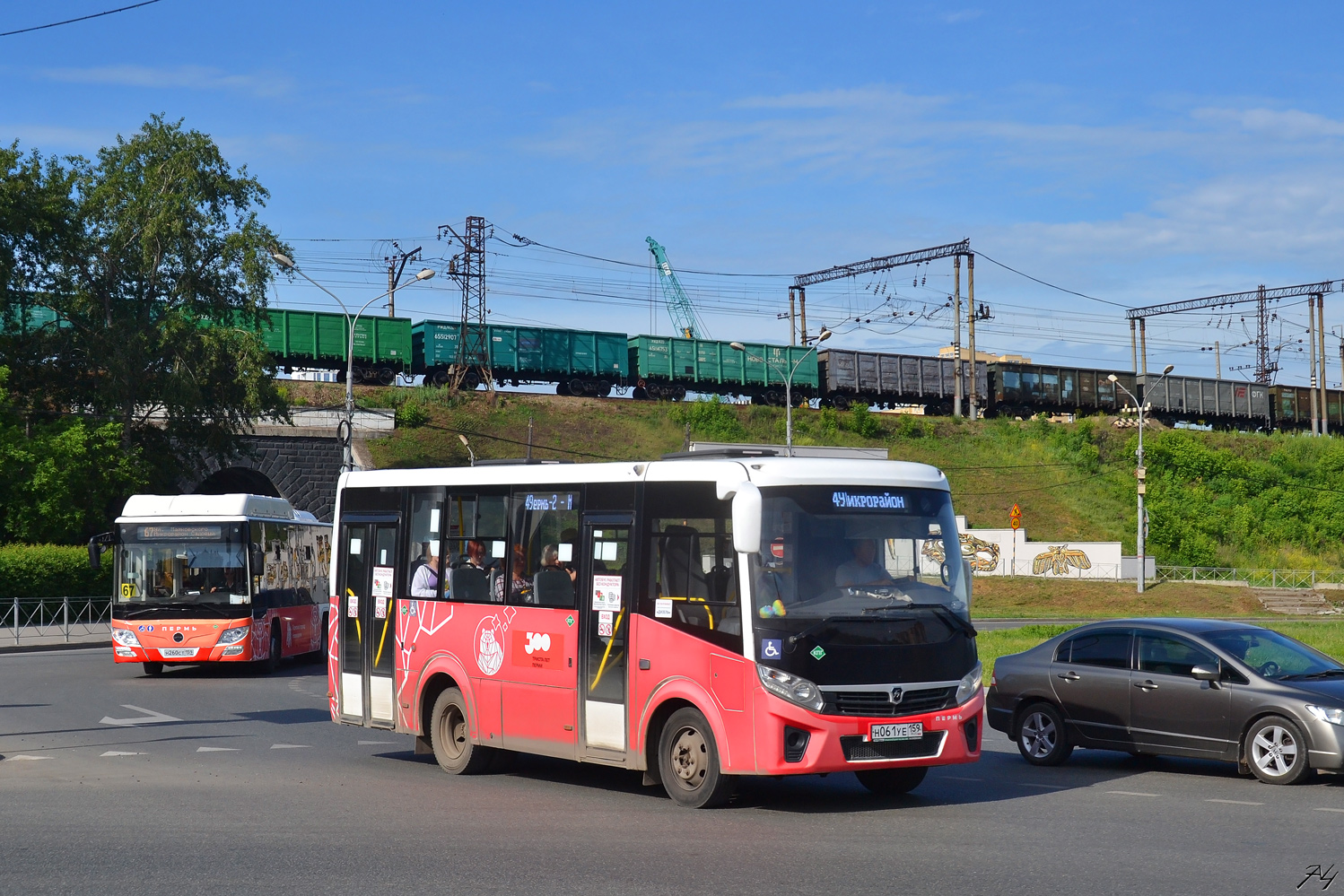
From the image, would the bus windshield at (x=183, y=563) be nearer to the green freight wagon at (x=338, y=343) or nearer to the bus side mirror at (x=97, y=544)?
the bus side mirror at (x=97, y=544)

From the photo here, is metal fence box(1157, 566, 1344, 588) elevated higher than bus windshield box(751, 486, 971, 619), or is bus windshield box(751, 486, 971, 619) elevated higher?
bus windshield box(751, 486, 971, 619)

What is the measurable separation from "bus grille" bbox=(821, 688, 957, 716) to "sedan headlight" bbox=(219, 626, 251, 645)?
1536 centimetres

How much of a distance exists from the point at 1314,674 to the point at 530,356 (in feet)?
179

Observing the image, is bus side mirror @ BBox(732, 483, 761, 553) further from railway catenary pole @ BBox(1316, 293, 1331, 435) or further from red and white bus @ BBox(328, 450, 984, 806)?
railway catenary pole @ BBox(1316, 293, 1331, 435)

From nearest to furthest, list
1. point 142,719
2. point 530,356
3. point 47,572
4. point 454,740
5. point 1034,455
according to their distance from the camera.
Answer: point 454,740
point 142,719
point 47,572
point 530,356
point 1034,455

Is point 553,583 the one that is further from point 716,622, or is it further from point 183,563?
point 183,563

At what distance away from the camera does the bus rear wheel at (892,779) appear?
1095 centimetres

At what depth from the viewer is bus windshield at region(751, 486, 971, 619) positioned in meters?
9.95

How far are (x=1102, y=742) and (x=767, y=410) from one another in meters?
58.8

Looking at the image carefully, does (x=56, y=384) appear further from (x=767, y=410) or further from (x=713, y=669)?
(x=713, y=669)

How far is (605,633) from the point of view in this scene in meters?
10.9

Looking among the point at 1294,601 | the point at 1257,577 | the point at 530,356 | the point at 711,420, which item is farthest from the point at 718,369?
the point at 1294,601

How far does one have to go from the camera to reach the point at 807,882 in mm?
7496

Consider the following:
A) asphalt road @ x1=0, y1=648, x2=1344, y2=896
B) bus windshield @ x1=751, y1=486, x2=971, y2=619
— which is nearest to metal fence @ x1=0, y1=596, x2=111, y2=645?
asphalt road @ x1=0, y1=648, x2=1344, y2=896
